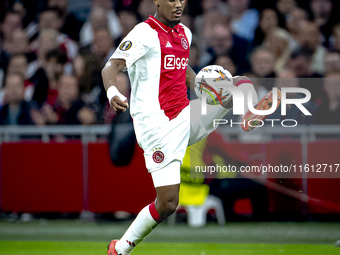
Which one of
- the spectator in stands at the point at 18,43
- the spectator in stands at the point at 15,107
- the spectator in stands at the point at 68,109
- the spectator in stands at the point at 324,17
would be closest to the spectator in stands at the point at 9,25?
the spectator in stands at the point at 18,43

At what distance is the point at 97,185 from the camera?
20.8ft

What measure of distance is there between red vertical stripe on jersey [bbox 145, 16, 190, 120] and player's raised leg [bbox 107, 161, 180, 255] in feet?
1.40

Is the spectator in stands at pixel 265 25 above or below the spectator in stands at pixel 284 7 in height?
below

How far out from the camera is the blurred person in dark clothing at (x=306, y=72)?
614 cm

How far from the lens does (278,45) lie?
671 cm

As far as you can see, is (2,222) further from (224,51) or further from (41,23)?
(224,51)

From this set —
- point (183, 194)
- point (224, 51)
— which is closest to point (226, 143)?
point (183, 194)

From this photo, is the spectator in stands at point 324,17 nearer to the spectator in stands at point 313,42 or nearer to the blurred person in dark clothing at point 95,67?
the spectator in stands at point 313,42

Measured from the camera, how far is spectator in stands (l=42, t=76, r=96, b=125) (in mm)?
6602

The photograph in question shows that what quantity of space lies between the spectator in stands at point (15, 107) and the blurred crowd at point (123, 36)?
0.01m

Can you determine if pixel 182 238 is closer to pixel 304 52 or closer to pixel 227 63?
A: pixel 227 63

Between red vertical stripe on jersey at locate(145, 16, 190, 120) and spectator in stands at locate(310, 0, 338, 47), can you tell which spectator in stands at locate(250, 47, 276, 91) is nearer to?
spectator in stands at locate(310, 0, 338, 47)

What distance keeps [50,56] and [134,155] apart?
2.08 m

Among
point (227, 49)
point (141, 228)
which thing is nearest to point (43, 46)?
point (227, 49)
